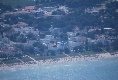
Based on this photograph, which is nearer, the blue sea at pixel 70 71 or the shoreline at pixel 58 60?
the blue sea at pixel 70 71

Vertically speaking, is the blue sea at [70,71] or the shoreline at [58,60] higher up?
the shoreline at [58,60]

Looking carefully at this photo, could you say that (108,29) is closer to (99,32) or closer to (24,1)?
(99,32)

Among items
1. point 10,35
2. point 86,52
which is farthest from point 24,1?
point 86,52

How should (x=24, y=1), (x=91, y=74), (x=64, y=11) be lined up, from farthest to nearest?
1. (x=24, y=1)
2. (x=64, y=11)
3. (x=91, y=74)

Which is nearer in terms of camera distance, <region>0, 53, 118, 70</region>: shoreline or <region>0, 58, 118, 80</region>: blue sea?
<region>0, 58, 118, 80</region>: blue sea

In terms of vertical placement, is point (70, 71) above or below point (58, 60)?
below

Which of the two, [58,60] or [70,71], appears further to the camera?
[58,60]

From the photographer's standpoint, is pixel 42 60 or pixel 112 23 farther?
pixel 112 23

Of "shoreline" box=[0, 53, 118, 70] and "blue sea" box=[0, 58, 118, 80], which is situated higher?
"shoreline" box=[0, 53, 118, 70]
